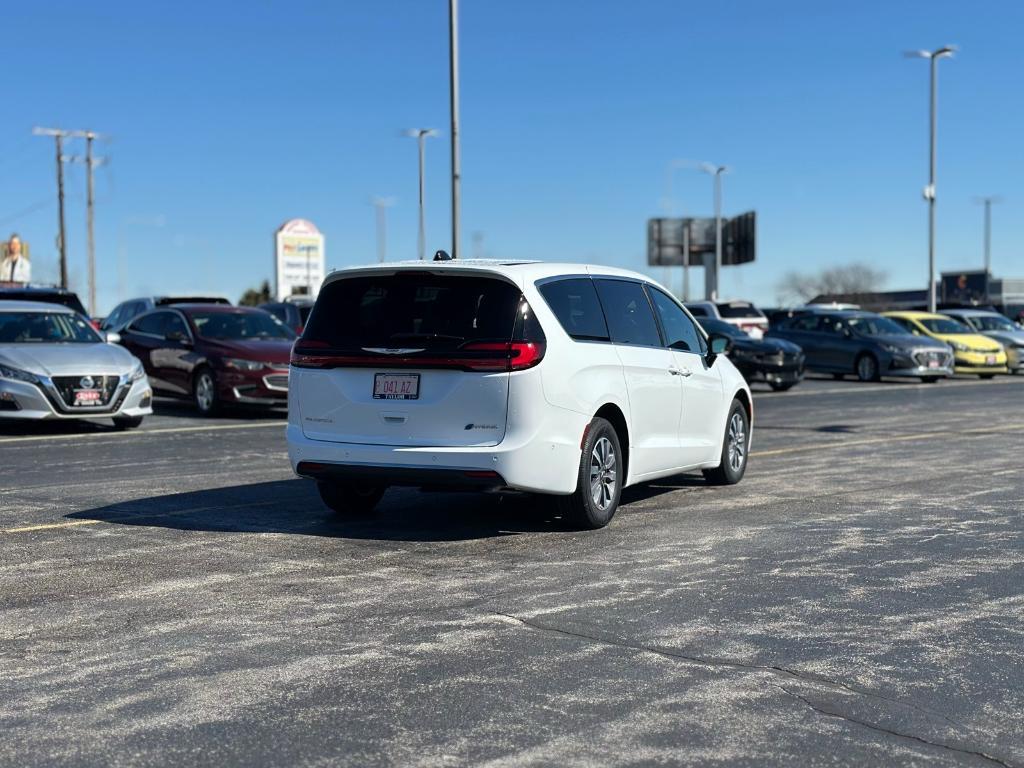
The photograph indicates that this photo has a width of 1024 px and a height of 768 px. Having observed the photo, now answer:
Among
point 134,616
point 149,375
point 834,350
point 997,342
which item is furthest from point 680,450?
point 997,342

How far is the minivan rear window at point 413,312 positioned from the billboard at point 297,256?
7654 cm

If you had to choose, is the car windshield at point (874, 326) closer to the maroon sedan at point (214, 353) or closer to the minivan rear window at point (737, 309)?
the minivan rear window at point (737, 309)

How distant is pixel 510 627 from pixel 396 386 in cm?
264

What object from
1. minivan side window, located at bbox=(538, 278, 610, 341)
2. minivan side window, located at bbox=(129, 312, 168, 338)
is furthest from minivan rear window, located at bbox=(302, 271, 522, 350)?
minivan side window, located at bbox=(129, 312, 168, 338)

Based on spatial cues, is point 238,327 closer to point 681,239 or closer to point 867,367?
point 867,367

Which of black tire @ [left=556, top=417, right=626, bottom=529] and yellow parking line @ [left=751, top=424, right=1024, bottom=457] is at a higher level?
black tire @ [left=556, top=417, right=626, bottom=529]

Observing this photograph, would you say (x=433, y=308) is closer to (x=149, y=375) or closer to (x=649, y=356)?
(x=649, y=356)

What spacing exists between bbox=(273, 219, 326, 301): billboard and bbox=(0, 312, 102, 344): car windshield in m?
67.3

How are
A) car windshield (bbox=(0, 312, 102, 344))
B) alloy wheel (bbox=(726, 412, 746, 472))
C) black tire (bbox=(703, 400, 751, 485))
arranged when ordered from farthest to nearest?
car windshield (bbox=(0, 312, 102, 344)), alloy wheel (bbox=(726, 412, 746, 472)), black tire (bbox=(703, 400, 751, 485))

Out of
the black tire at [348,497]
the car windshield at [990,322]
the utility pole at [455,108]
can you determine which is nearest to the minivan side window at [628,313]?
Result: the black tire at [348,497]

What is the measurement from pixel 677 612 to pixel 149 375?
51.1 feet

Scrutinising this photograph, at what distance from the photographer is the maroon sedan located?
1855cm

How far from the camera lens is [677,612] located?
612cm

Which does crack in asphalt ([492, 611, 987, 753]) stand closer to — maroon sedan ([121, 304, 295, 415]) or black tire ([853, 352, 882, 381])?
maroon sedan ([121, 304, 295, 415])
